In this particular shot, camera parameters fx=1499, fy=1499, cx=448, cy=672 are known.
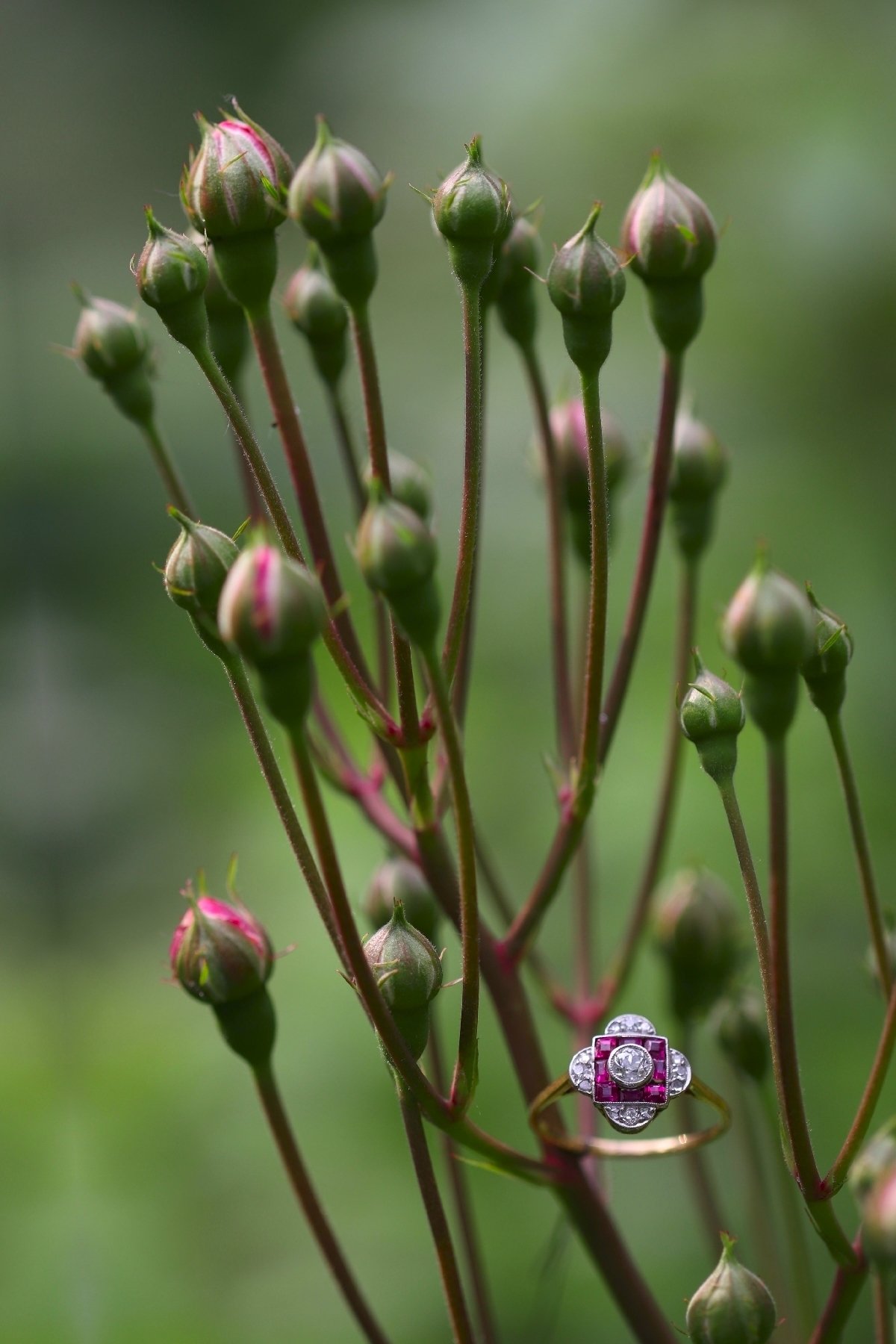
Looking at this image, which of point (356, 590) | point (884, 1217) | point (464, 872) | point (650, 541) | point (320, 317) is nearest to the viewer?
point (884, 1217)

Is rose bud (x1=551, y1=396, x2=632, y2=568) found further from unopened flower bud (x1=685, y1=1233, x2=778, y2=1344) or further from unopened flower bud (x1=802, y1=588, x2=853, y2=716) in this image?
unopened flower bud (x1=685, y1=1233, x2=778, y2=1344)

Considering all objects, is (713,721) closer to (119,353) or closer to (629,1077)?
(629,1077)

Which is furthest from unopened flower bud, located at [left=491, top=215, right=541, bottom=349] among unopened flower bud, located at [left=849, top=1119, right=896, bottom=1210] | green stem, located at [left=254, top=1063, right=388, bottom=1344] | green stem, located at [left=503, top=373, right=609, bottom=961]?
unopened flower bud, located at [left=849, top=1119, right=896, bottom=1210]


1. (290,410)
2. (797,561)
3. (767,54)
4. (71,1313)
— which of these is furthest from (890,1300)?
(767,54)

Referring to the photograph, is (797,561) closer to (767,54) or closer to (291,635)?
(767,54)

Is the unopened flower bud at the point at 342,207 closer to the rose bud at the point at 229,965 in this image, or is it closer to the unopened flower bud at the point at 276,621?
the unopened flower bud at the point at 276,621

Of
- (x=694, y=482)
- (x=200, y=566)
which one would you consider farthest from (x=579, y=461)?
(x=200, y=566)
